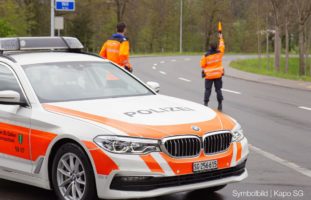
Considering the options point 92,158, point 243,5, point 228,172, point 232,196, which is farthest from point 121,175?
point 243,5

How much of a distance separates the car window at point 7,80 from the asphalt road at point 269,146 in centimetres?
107

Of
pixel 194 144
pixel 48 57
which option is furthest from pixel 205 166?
pixel 48 57

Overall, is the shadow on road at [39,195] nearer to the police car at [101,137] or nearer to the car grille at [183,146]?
the police car at [101,137]

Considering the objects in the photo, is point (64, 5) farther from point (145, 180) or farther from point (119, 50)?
point (145, 180)

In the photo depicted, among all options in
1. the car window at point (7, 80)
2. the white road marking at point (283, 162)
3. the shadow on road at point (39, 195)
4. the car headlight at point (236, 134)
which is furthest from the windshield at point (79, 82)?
the white road marking at point (283, 162)

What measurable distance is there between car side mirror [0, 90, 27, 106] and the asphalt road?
96cm

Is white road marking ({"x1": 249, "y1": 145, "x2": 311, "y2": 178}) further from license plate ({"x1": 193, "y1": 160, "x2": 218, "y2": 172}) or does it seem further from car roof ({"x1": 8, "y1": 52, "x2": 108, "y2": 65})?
car roof ({"x1": 8, "y1": 52, "x2": 108, "y2": 65})

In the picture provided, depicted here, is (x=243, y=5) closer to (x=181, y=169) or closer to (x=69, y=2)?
(x=69, y=2)

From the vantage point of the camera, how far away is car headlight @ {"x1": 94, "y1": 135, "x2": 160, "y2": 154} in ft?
18.6

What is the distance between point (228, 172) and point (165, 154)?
30.7 inches

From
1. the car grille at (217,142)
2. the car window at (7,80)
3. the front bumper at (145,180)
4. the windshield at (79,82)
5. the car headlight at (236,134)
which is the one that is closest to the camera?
the front bumper at (145,180)

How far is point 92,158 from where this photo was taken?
571 cm

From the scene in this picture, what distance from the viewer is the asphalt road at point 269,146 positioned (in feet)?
22.5

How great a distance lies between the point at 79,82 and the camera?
705 centimetres
